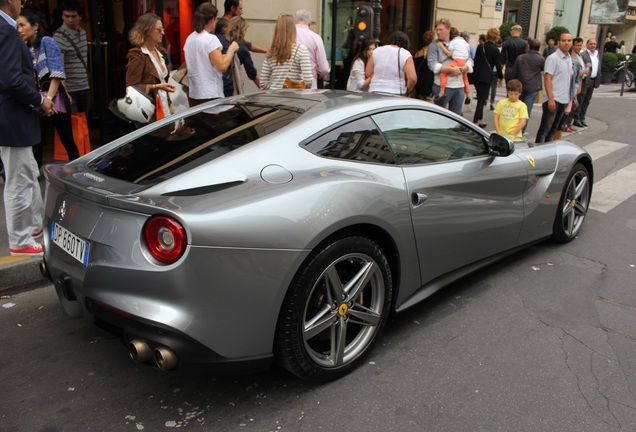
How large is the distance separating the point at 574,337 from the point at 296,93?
7.53 ft

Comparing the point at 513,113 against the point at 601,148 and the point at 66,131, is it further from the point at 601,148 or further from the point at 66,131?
the point at 66,131

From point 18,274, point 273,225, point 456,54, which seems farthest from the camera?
point 456,54

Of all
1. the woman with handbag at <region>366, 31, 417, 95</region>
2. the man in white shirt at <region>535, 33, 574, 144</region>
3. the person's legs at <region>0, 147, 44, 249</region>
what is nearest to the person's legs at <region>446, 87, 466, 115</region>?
the man in white shirt at <region>535, 33, 574, 144</region>

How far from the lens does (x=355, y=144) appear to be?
324 cm

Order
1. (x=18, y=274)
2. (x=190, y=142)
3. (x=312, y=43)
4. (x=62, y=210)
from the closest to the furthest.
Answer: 1. (x=62, y=210)
2. (x=190, y=142)
3. (x=18, y=274)
4. (x=312, y=43)

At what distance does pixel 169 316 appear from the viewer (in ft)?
7.83

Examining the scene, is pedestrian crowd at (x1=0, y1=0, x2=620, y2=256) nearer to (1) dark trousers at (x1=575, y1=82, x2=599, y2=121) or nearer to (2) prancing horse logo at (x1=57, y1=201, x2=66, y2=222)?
(2) prancing horse logo at (x1=57, y1=201, x2=66, y2=222)

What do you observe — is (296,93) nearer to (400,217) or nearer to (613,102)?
(400,217)

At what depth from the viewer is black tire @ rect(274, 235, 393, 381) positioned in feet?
8.86

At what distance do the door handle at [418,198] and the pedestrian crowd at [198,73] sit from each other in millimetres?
2865

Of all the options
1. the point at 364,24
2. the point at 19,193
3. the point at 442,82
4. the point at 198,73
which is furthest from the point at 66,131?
the point at 442,82

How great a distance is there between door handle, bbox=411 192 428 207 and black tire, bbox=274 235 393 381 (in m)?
0.37

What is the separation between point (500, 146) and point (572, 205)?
148 cm

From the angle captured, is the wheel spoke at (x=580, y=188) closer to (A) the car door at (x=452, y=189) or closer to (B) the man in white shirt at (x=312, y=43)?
(A) the car door at (x=452, y=189)
